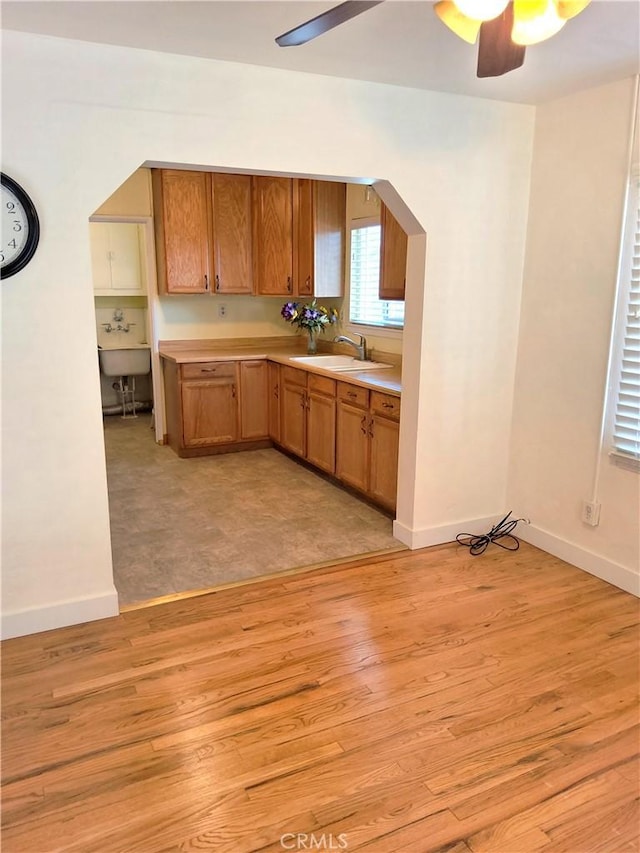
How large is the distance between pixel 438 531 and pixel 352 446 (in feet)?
3.05

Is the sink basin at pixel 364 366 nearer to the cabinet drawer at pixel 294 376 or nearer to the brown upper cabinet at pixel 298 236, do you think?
the cabinet drawer at pixel 294 376

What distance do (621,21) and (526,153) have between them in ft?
4.04

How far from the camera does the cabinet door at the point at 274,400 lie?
5441 millimetres

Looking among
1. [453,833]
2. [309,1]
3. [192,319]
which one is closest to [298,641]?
[453,833]

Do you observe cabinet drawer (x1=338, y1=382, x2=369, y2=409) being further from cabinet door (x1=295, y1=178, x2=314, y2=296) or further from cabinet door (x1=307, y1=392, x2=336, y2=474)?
cabinet door (x1=295, y1=178, x2=314, y2=296)

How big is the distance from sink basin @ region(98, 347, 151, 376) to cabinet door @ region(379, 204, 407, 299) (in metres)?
3.39

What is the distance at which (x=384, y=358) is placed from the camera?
197 inches

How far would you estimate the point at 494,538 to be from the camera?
378 cm

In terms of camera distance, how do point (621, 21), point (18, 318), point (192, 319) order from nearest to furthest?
point (621, 21) → point (18, 318) → point (192, 319)

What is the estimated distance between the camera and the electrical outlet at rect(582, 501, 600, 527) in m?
3.26

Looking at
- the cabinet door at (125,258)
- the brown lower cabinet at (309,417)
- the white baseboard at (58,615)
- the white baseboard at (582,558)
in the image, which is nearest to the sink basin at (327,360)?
the brown lower cabinet at (309,417)

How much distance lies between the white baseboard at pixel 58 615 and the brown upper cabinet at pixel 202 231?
3.16m

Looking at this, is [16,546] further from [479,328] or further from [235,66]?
[479,328]

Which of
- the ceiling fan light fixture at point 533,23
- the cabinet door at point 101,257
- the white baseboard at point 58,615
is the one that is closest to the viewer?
the ceiling fan light fixture at point 533,23
